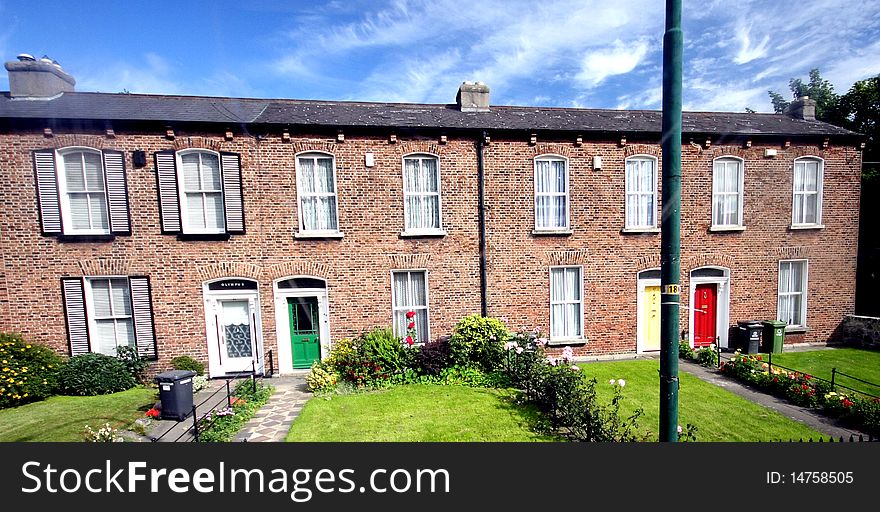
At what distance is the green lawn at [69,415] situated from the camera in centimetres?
656

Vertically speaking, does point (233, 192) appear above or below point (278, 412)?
above

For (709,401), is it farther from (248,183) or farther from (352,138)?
(248,183)

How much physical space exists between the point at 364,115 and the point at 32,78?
9996mm

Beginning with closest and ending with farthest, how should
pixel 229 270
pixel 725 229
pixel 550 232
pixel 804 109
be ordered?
pixel 229 270, pixel 550 232, pixel 725 229, pixel 804 109

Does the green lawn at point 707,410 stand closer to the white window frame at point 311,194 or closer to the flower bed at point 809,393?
the flower bed at point 809,393

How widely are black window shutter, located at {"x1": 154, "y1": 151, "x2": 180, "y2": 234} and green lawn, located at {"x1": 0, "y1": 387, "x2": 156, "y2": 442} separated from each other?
177 inches

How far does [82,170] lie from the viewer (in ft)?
30.5

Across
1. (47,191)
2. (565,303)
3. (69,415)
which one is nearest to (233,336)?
(69,415)

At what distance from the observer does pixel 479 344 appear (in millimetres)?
9336

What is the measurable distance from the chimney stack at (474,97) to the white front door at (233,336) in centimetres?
939

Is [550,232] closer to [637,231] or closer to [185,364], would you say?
[637,231]

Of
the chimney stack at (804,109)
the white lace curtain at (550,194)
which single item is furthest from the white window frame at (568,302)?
the chimney stack at (804,109)

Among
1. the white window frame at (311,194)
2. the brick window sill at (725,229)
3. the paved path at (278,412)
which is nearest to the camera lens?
the paved path at (278,412)

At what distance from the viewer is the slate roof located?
9602 millimetres
